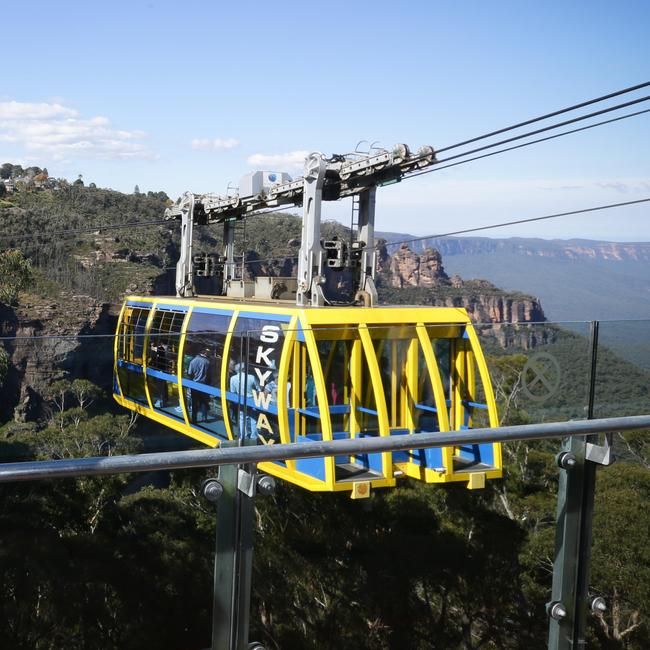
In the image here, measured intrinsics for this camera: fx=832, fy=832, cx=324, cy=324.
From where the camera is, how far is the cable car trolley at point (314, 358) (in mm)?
2371

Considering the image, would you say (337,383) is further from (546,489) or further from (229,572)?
(229,572)

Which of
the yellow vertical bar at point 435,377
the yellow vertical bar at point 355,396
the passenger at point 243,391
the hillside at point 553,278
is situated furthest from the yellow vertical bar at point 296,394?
the hillside at point 553,278

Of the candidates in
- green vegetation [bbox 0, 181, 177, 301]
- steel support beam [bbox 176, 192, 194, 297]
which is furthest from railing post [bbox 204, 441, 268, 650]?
green vegetation [bbox 0, 181, 177, 301]

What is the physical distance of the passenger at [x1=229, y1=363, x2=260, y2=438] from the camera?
1.79 meters

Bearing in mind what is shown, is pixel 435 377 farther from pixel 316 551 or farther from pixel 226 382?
pixel 316 551

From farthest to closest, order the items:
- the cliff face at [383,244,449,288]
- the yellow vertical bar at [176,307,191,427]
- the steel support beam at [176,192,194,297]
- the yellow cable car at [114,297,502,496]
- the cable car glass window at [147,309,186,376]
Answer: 1. the cliff face at [383,244,449,288]
2. the steel support beam at [176,192,194,297]
3. the yellow vertical bar at [176,307,191,427]
4. the cable car glass window at [147,309,186,376]
5. the yellow cable car at [114,297,502,496]

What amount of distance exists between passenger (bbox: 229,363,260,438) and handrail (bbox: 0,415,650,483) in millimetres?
196

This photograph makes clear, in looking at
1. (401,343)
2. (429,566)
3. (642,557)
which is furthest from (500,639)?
(401,343)

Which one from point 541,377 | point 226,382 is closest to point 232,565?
point 226,382

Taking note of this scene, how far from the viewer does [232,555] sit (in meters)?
1.67

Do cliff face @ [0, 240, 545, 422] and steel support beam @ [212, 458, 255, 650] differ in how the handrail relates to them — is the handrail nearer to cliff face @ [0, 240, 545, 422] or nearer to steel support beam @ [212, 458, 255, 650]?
steel support beam @ [212, 458, 255, 650]

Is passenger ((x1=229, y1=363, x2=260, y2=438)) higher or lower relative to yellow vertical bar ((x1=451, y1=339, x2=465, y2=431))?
higher

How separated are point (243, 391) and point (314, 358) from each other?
5.89 ft

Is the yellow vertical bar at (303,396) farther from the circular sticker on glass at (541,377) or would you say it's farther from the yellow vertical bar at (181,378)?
the circular sticker on glass at (541,377)
